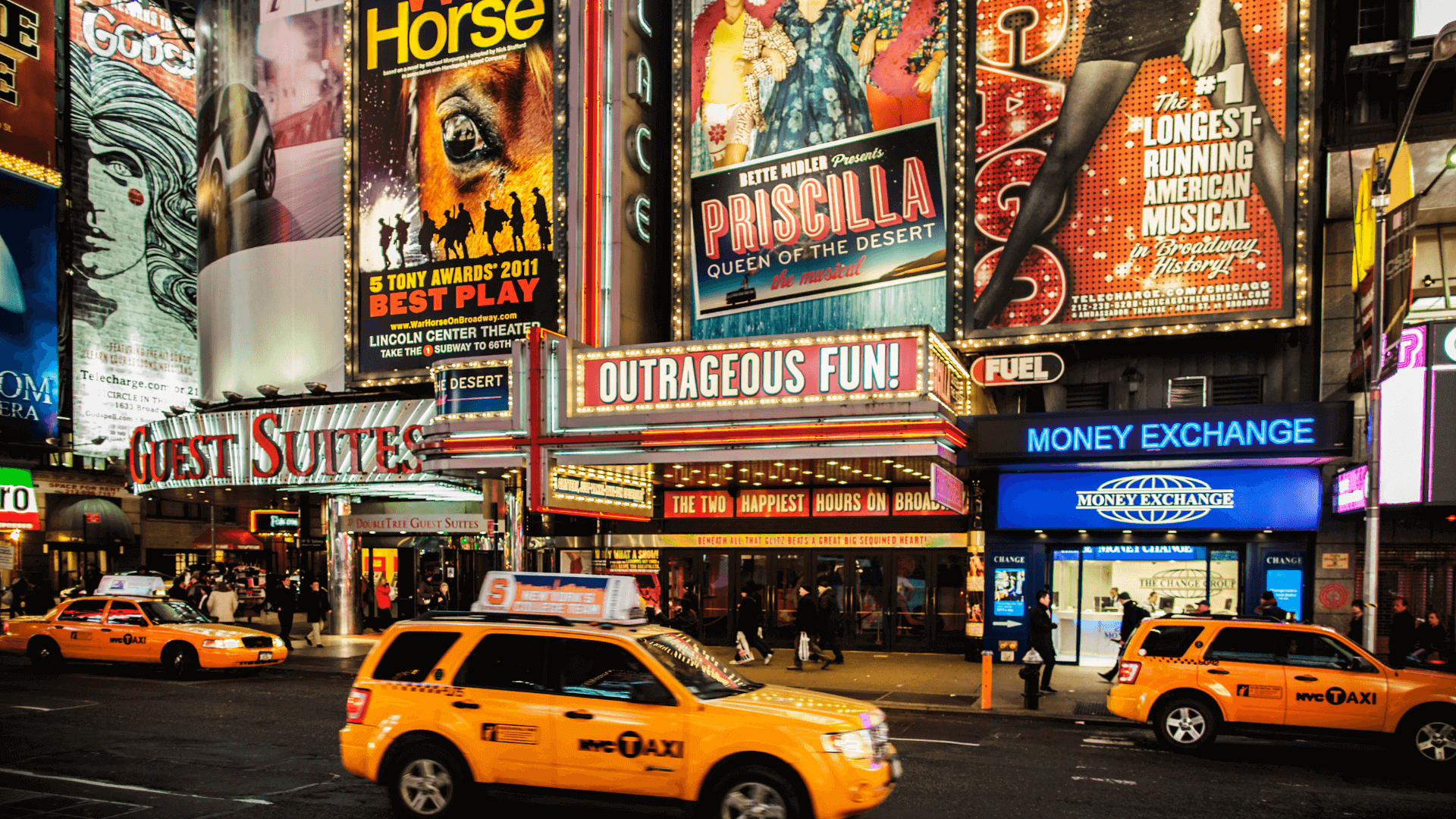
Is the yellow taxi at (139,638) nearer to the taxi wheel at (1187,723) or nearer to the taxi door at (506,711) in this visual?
the taxi door at (506,711)

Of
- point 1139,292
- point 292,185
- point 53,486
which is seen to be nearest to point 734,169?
point 1139,292

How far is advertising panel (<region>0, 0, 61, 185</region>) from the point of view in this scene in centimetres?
3828

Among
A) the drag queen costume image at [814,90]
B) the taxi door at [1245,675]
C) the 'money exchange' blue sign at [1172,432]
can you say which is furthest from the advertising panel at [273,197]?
the taxi door at [1245,675]

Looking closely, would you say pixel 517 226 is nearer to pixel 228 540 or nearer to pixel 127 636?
pixel 127 636

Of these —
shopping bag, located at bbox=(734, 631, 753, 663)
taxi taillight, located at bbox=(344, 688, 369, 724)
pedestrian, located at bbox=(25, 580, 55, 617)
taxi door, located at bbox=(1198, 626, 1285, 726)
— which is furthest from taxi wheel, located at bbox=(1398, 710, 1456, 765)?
pedestrian, located at bbox=(25, 580, 55, 617)

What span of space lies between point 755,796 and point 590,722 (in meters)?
1.44

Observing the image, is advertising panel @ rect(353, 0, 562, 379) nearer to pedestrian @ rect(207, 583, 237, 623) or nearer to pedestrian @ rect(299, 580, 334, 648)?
pedestrian @ rect(299, 580, 334, 648)

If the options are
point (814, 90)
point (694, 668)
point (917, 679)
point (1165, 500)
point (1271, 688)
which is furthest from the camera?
point (814, 90)

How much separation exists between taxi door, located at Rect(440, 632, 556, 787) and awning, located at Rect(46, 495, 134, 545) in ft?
136

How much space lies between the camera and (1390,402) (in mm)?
17781

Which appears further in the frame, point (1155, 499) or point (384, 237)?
point (384, 237)

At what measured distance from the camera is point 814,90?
80.7 ft

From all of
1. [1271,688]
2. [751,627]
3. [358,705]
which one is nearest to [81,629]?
[751,627]

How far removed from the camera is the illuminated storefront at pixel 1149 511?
19.7 metres
